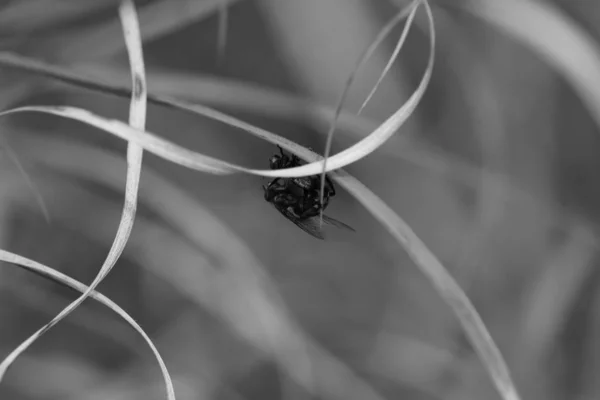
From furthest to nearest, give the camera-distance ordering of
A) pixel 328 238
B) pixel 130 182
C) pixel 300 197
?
pixel 328 238
pixel 300 197
pixel 130 182

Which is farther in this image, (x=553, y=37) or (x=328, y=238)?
(x=328, y=238)

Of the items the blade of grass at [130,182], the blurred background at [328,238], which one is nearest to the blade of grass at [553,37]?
the blurred background at [328,238]

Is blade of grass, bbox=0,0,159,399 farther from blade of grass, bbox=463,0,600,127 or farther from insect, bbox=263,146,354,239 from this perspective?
blade of grass, bbox=463,0,600,127

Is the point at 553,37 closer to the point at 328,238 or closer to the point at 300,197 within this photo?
the point at 300,197

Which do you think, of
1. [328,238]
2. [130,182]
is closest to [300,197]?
[130,182]

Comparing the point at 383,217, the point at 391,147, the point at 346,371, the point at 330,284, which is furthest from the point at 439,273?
the point at 330,284

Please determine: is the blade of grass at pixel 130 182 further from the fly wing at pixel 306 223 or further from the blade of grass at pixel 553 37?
the blade of grass at pixel 553 37

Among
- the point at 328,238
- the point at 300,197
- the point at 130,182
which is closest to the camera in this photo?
the point at 130,182

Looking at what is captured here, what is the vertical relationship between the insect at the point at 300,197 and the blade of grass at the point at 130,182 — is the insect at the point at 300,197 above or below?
above

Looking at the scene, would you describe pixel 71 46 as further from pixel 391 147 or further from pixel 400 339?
pixel 400 339
